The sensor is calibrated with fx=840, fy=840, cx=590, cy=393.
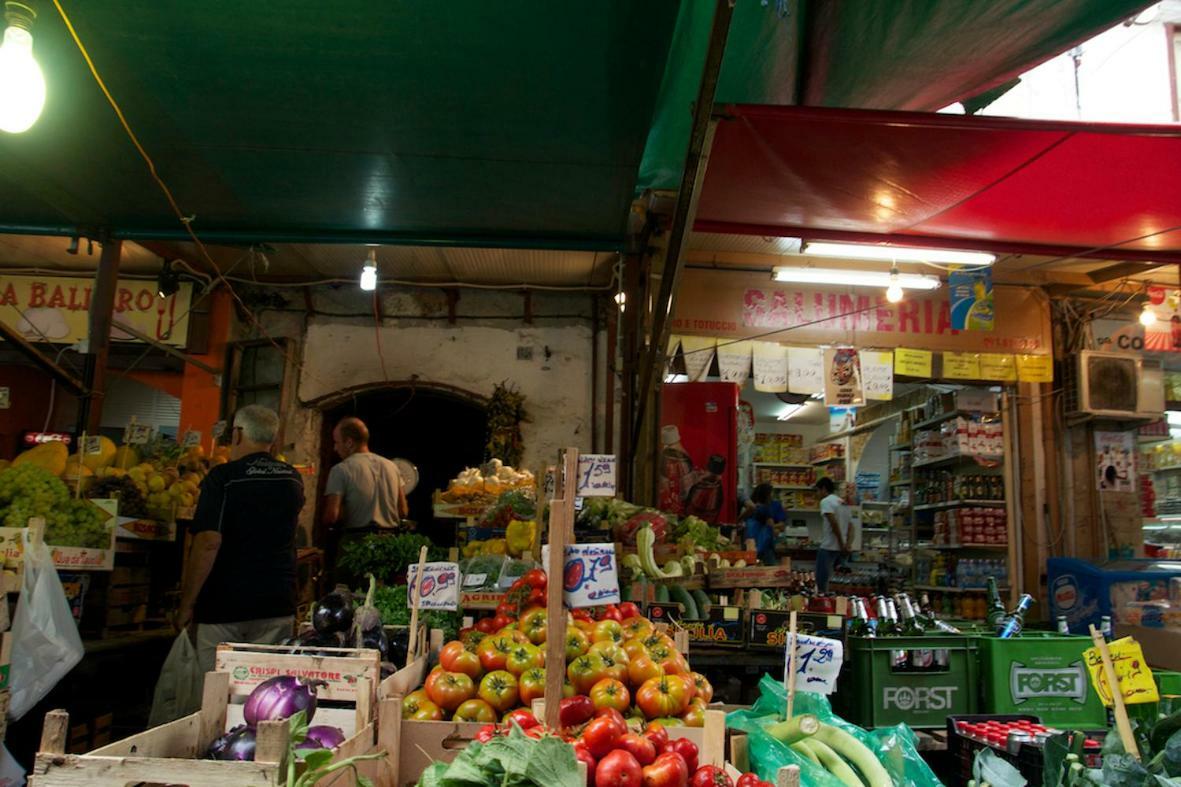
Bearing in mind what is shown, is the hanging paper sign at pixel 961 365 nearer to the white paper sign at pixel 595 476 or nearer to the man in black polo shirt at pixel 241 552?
the white paper sign at pixel 595 476

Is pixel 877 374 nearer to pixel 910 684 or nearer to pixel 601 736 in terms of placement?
pixel 910 684

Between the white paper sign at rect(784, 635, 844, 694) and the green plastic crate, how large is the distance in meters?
2.15

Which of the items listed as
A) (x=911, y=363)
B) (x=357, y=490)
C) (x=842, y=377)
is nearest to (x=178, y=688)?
(x=357, y=490)

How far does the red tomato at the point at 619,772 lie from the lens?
2.07m

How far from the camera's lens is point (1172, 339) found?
9883 mm

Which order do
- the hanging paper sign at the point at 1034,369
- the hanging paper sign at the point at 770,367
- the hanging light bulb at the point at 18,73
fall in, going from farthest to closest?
the hanging paper sign at the point at 1034,369, the hanging paper sign at the point at 770,367, the hanging light bulb at the point at 18,73

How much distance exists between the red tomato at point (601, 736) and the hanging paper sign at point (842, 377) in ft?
23.3

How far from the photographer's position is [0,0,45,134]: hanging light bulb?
3.28m

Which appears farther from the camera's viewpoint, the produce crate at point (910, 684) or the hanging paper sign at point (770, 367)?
the hanging paper sign at point (770, 367)

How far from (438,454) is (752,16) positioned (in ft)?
33.3

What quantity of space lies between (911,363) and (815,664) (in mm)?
7133

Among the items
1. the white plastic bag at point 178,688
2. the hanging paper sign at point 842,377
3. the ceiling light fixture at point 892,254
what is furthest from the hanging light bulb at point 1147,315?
the white plastic bag at point 178,688

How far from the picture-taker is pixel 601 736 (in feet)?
7.32

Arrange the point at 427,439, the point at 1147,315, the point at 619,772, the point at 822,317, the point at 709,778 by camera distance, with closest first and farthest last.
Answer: the point at 619,772 < the point at 709,778 < the point at 1147,315 < the point at 822,317 < the point at 427,439
